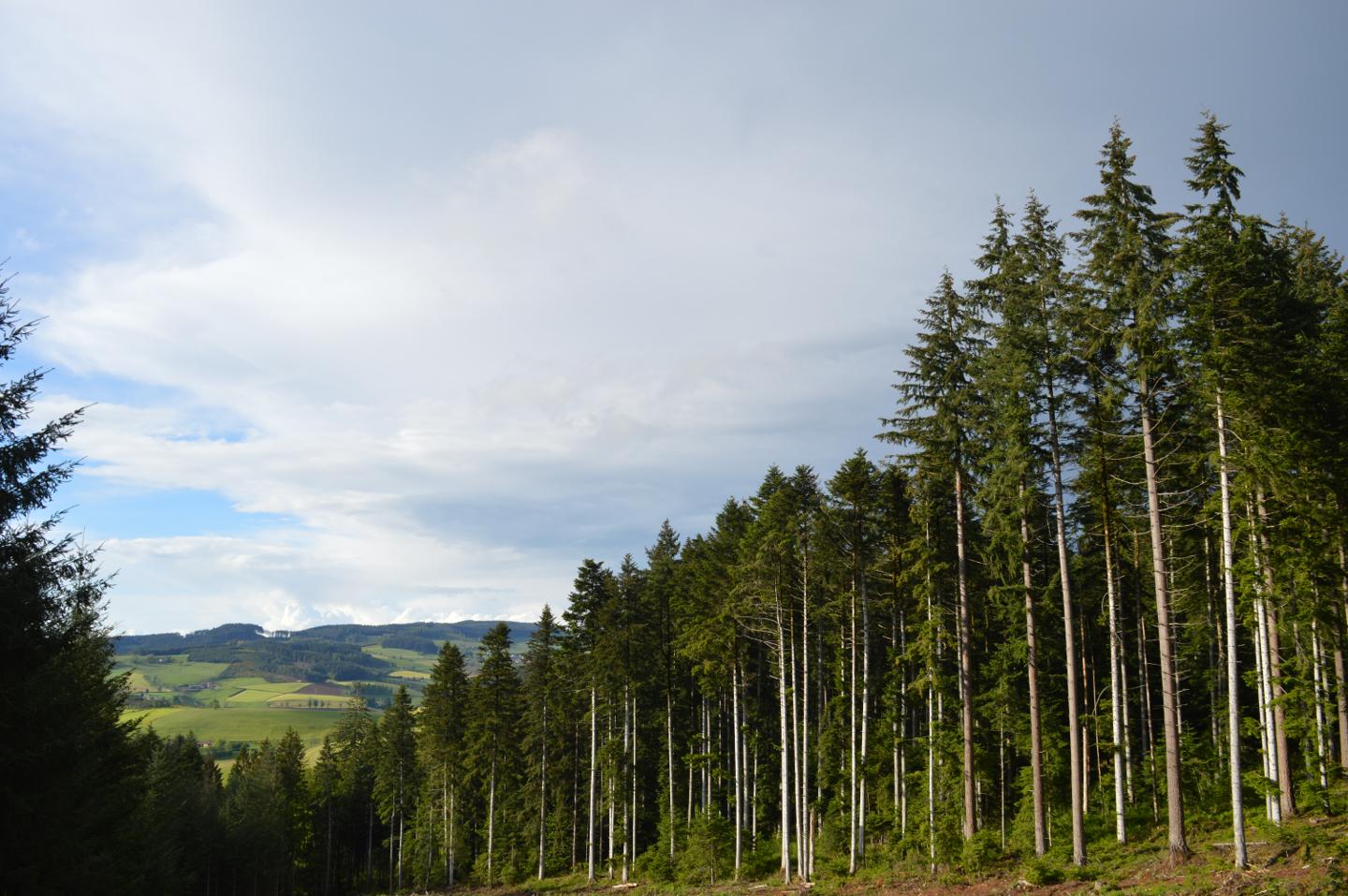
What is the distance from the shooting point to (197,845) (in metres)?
50.6

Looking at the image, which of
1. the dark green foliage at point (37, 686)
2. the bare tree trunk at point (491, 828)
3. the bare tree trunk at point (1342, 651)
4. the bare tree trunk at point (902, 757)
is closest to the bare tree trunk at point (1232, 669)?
the bare tree trunk at point (1342, 651)

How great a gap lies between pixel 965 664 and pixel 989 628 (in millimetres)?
10401

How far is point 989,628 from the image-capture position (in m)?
34.7

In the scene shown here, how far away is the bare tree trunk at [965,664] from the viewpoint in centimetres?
2488

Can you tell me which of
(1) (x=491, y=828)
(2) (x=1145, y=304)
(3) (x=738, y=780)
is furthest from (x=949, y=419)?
(1) (x=491, y=828)

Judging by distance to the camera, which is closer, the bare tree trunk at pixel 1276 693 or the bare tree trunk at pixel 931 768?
the bare tree trunk at pixel 1276 693

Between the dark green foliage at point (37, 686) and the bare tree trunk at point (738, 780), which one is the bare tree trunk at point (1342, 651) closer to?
the bare tree trunk at point (738, 780)

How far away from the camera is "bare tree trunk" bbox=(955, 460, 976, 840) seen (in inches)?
979

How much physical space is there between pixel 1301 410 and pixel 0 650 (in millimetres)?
29924

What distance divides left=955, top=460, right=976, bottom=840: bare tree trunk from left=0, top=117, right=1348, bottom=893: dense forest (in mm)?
239

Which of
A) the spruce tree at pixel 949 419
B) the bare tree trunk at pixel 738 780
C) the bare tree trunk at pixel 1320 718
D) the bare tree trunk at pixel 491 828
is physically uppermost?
the spruce tree at pixel 949 419

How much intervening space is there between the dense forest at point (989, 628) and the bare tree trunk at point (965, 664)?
0.24 m

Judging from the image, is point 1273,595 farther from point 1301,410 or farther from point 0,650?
point 0,650

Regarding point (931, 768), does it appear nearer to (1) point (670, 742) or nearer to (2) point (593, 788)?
(1) point (670, 742)
